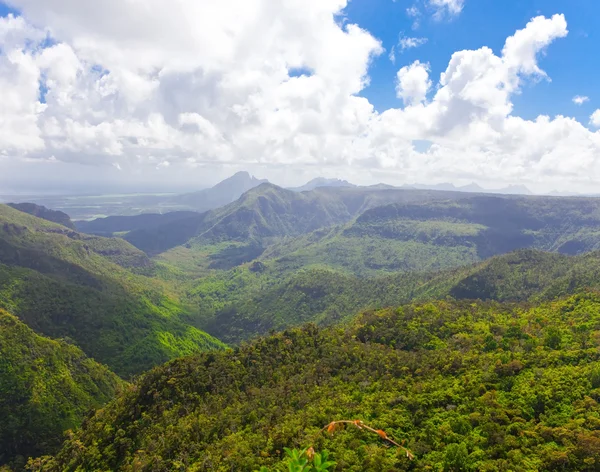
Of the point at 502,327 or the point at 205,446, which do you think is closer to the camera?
the point at 205,446

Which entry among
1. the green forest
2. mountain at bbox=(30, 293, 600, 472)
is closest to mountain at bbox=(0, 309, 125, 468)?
the green forest

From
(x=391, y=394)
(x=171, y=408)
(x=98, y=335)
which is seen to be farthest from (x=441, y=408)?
(x=98, y=335)

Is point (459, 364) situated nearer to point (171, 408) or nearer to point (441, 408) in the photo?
point (441, 408)

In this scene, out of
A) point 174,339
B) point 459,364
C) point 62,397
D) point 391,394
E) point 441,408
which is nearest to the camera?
point 441,408

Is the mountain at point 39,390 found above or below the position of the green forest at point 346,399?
below

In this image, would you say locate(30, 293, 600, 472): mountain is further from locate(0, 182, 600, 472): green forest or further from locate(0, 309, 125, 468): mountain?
locate(0, 309, 125, 468): mountain

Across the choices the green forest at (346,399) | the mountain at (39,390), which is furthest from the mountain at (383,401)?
the mountain at (39,390)

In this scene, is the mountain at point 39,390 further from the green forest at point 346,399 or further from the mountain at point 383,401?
the mountain at point 383,401
